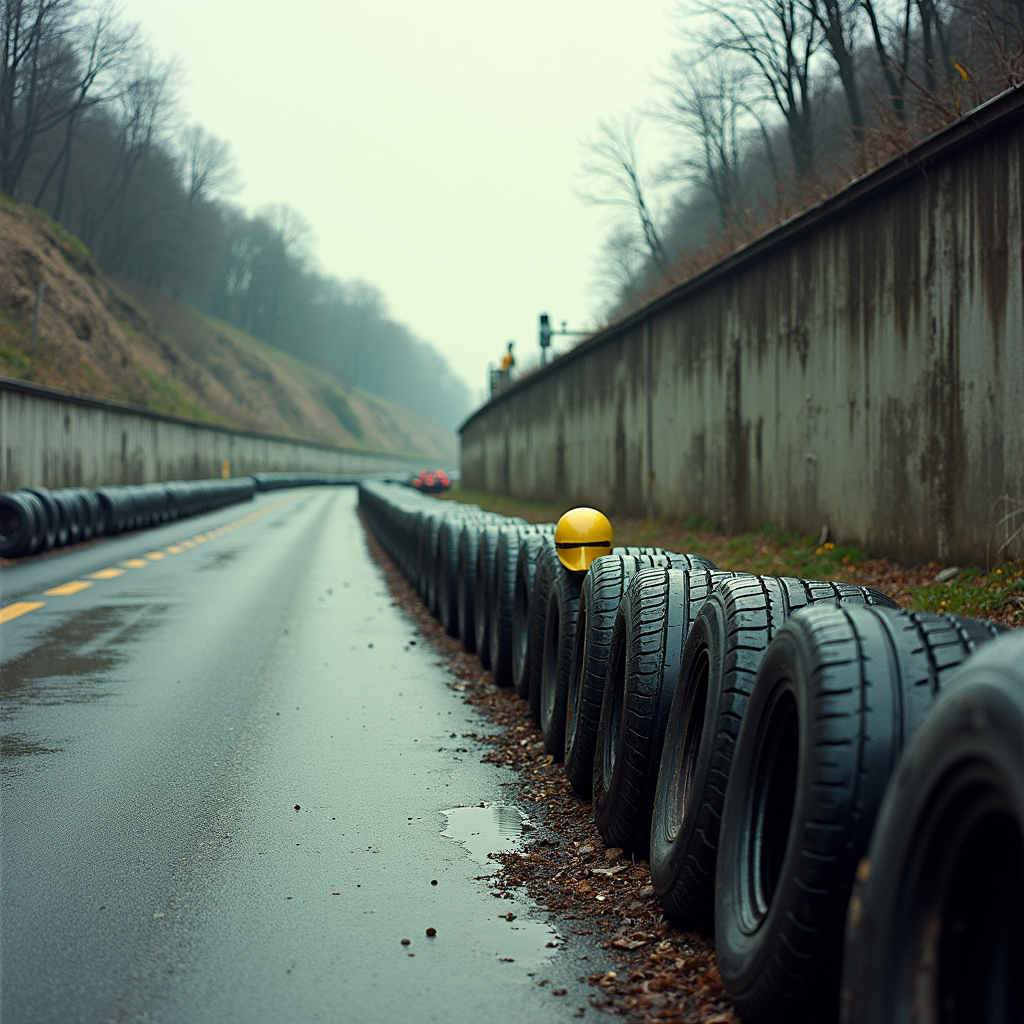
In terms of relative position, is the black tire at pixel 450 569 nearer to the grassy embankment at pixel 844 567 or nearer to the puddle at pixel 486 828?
the grassy embankment at pixel 844 567

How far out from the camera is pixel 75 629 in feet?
30.8

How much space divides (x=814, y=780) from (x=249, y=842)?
2374 millimetres

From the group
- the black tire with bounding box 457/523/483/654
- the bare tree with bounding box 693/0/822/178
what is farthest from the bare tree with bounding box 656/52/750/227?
the black tire with bounding box 457/523/483/654

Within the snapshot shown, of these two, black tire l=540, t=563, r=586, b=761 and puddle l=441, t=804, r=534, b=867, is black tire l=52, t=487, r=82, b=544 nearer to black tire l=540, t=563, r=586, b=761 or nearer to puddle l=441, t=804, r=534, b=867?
black tire l=540, t=563, r=586, b=761

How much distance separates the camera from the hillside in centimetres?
4388

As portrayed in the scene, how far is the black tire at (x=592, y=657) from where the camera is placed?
4.43m

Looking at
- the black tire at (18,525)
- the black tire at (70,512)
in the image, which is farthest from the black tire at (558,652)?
the black tire at (70,512)

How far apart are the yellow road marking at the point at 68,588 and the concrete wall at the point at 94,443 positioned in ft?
34.0

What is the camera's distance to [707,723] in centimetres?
309

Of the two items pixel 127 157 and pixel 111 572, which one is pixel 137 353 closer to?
pixel 127 157

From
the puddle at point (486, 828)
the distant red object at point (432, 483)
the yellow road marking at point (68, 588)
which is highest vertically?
the distant red object at point (432, 483)

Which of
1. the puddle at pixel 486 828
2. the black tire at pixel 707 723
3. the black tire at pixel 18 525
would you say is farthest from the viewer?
the black tire at pixel 18 525

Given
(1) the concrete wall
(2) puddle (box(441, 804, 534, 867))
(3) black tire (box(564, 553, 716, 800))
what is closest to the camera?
(2) puddle (box(441, 804, 534, 867))

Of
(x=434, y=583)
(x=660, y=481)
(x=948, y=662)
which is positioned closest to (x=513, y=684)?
(x=434, y=583)
